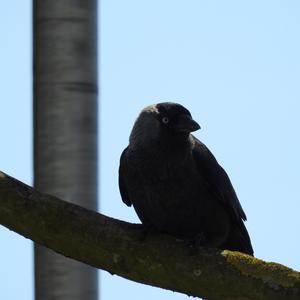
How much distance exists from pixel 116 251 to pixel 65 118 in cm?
86

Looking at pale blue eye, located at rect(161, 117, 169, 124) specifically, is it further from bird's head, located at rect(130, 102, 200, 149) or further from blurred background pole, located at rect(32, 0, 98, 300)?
blurred background pole, located at rect(32, 0, 98, 300)

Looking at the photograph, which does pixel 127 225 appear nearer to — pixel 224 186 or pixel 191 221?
pixel 191 221

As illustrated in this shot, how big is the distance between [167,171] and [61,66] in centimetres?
153

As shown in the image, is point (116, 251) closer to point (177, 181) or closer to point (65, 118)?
point (65, 118)

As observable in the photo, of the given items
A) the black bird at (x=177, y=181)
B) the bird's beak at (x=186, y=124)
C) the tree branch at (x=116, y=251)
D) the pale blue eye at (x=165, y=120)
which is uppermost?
the pale blue eye at (x=165, y=120)

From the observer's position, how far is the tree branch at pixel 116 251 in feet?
12.5

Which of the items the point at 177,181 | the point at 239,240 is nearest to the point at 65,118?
the point at 177,181

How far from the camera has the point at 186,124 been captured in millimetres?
5199

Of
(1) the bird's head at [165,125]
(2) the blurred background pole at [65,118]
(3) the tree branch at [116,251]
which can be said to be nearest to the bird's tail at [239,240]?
(1) the bird's head at [165,125]

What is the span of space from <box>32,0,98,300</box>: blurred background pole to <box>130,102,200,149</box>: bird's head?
151 centimetres

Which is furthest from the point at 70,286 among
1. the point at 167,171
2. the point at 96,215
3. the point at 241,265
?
the point at 167,171

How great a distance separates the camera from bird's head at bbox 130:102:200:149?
206 inches

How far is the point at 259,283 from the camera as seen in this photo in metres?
3.67

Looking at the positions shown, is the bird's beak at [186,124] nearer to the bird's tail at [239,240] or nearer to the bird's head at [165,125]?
the bird's head at [165,125]
